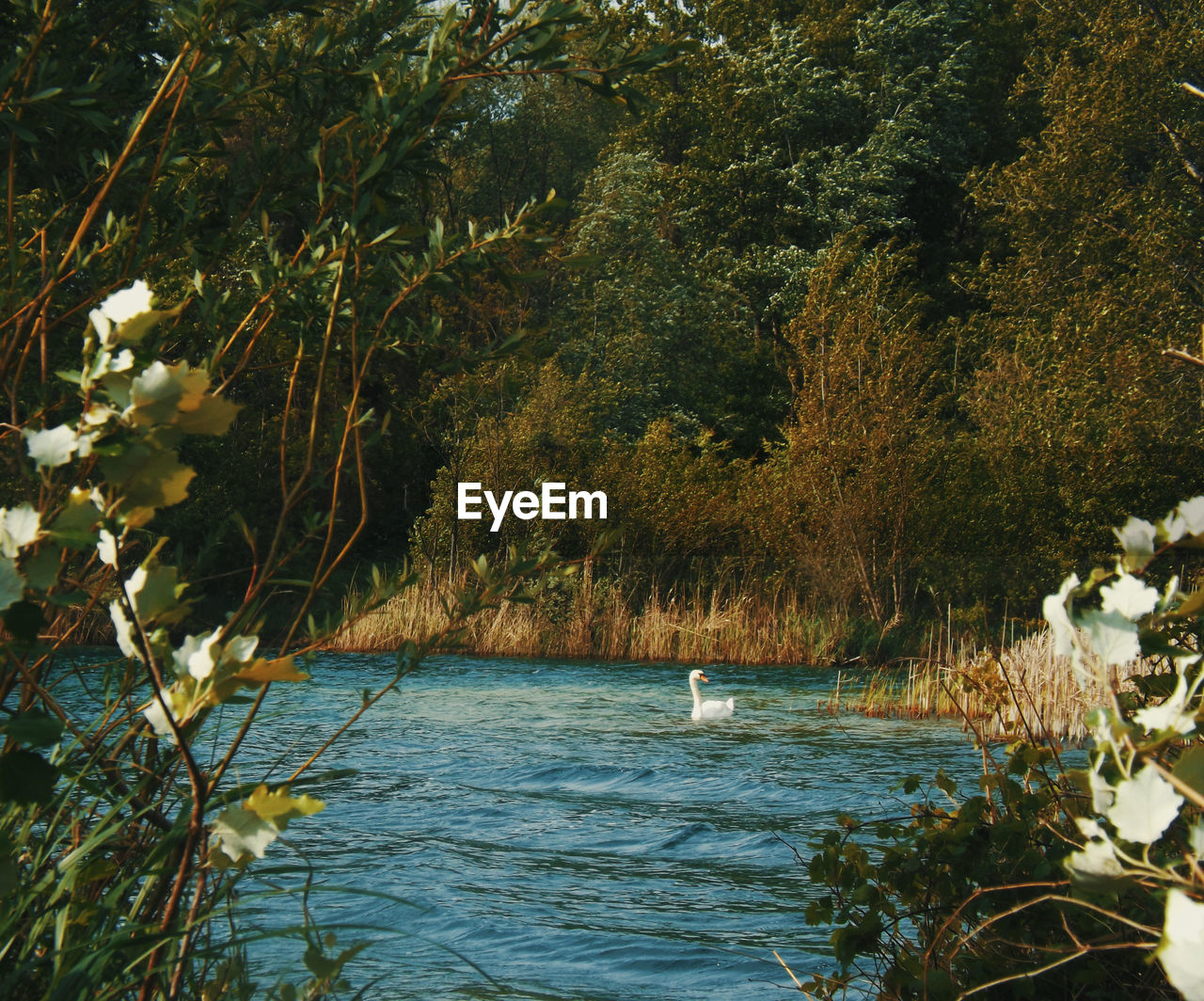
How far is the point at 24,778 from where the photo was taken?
1.34 m

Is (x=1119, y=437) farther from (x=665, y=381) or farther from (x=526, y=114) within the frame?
(x=526, y=114)

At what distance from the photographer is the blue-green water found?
17.1 ft

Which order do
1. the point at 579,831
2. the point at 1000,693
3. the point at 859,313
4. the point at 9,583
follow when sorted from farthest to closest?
the point at 859,313, the point at 579,831, the point at 1000,693, the point at 9,583

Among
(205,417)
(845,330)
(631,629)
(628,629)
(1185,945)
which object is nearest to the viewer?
(1185,945)

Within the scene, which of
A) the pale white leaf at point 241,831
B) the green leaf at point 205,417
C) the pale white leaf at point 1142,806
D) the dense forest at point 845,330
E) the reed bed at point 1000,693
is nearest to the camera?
the pale white leaf at point 1142,806

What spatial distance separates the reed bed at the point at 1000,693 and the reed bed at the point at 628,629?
4.89 ft

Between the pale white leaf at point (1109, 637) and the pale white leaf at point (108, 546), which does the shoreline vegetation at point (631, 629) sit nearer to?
the pale white leaf at point (108, 546)

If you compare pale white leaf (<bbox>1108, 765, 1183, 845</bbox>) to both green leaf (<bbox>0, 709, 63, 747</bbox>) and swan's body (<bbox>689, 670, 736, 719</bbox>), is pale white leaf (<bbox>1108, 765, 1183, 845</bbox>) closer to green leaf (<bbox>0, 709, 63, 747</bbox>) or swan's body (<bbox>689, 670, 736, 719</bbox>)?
green leaf (<bbox>0, 709, 63, 747</bbox>)

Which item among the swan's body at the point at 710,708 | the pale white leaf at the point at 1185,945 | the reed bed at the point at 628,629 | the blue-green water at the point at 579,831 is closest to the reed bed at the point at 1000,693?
the blue-green water at the point at 579,831

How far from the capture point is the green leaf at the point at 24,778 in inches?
52.2

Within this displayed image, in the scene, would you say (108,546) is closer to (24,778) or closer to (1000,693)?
(24,778)

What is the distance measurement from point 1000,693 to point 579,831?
458 centimetres

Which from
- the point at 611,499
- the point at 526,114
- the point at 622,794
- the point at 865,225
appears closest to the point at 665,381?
the point at 865,225

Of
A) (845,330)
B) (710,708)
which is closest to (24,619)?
(710,708)
